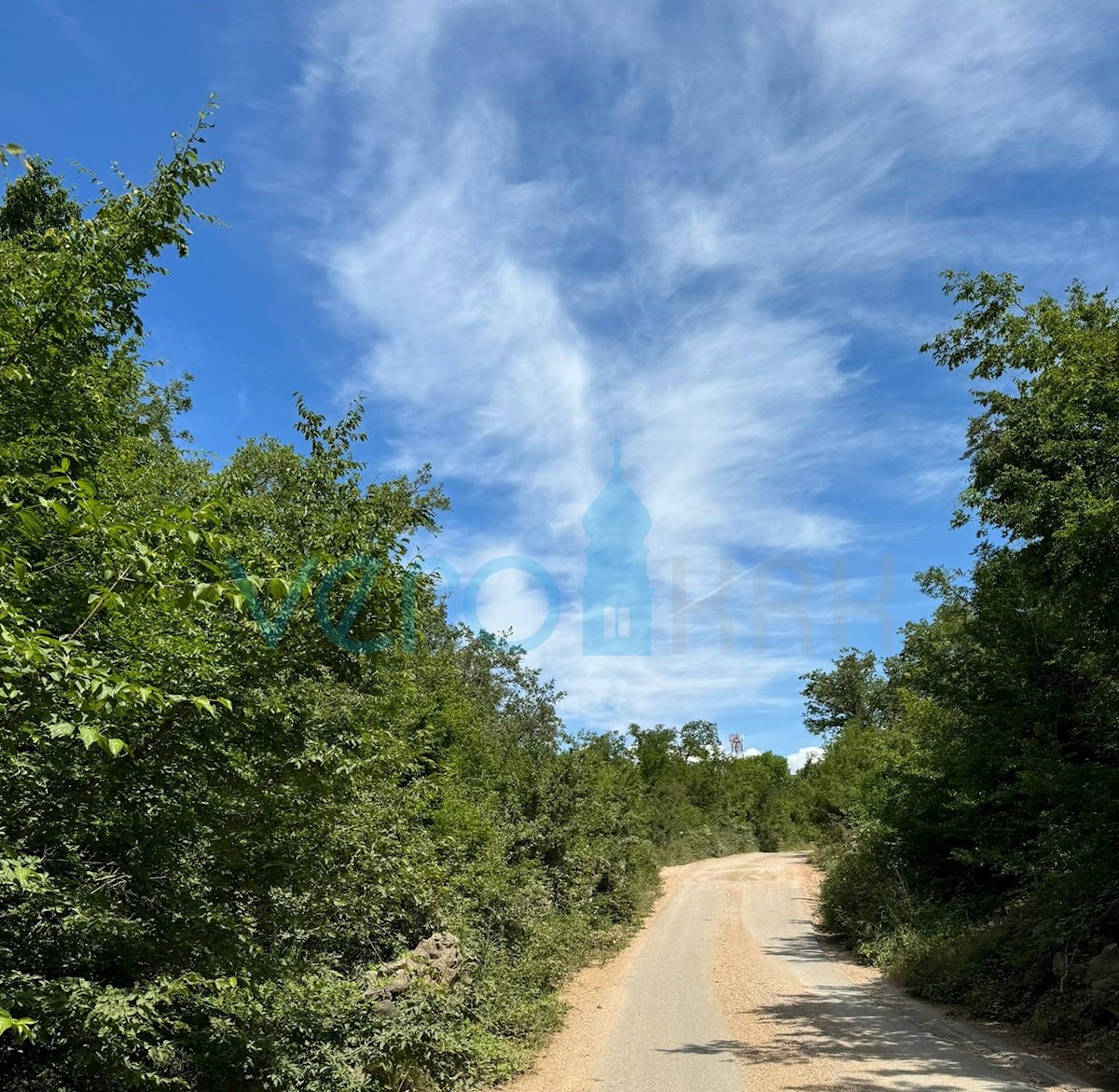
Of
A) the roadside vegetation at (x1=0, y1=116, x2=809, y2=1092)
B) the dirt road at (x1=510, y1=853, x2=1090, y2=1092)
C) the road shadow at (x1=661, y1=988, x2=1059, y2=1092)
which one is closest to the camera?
the roadside vegetation at (x1=0, y1=116, x2=809, y2=1092)

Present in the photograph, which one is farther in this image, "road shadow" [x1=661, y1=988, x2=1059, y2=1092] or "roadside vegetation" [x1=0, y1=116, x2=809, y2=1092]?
"road shadow" [x1=661, y1=988, x2=1059, y2=1092]

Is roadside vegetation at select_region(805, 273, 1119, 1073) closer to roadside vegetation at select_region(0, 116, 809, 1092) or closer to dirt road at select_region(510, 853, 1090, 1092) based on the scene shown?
dirt road at select_region(510, 853, 1090, 1092)

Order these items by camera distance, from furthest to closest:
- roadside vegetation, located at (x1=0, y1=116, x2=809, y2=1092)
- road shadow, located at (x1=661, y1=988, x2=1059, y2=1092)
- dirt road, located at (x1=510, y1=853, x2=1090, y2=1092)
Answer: dirt road, located at (x1=510, y1=853, x2=1090, y2=1092)
road shadow, located at (x1=661, y1=988, x2=1059, y2=1092)
roadside vegetation, located at (x1=0, y1=116, x2=809, y2=1092)

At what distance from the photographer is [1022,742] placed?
12047mm

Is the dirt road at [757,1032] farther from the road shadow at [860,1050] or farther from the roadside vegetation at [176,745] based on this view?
the roadside vegetation at [176,745]

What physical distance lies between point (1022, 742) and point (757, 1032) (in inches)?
230

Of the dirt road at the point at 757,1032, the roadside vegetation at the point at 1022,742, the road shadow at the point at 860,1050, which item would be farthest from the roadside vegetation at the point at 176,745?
the roadside vegetation at the point at 1022,742

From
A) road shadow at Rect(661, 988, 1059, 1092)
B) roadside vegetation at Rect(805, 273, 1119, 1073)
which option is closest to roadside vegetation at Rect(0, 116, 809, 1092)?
road shadow at Rect(661, 988, 1059, 1092)

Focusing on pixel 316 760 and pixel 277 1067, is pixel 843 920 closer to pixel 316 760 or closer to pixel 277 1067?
pixel 277 1067

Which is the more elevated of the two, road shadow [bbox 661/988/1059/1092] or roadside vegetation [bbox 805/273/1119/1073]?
roadside vegetation [bbox 805/273/1119/1073]

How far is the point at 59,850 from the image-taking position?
453 centimetres

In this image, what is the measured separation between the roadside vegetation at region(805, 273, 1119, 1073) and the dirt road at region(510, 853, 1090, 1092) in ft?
3.40

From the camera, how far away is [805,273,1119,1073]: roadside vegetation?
9.60m

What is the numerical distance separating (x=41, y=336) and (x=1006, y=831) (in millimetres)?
16461
